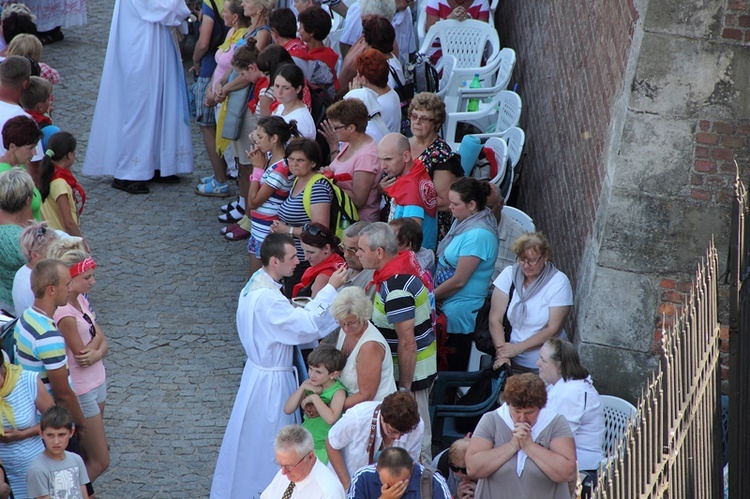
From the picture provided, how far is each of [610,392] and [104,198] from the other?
5.39 m

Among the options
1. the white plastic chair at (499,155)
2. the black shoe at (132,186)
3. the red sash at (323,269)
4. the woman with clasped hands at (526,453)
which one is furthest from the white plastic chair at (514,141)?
the woman with clasped hands at (526,453)

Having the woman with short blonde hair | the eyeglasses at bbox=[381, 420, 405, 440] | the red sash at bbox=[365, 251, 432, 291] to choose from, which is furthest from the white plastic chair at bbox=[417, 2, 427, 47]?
the eyeglasses at bbox=[381, 420, 405, 440]

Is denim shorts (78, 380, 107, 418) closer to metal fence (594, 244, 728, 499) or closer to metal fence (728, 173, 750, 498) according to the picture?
metal fence (594, 244, 728, 499)

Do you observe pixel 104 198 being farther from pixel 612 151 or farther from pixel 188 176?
pixel 612 151

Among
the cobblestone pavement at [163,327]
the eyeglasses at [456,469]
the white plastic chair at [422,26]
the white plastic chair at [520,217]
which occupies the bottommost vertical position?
the cobblestone pavement at [163,327]

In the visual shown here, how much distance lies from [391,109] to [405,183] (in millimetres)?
1456

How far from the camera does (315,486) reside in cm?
489

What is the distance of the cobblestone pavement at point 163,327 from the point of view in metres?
6.54

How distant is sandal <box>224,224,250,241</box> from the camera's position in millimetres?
9344

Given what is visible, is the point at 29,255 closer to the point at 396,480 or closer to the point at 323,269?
the point at 323,269

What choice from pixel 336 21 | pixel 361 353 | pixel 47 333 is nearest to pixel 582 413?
pixel 361 353

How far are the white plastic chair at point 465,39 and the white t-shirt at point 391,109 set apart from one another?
295 centimetres

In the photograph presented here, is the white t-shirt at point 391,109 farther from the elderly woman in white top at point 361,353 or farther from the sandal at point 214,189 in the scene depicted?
the elderly woman in white top at point 361,353

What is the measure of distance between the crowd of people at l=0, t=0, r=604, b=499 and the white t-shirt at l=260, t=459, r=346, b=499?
0.01 m
